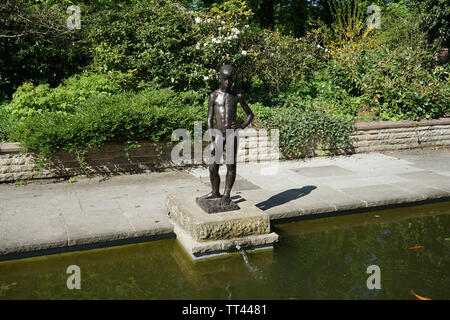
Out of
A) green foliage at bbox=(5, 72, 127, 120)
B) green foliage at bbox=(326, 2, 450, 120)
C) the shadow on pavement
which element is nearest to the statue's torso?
the shadow on pavement

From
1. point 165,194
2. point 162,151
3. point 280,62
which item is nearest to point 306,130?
point 162,151

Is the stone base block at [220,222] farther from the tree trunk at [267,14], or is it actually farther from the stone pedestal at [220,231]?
the tree trunk at [267,14]

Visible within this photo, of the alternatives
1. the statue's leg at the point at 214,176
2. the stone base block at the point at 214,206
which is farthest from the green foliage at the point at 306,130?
the stone base block at the point at 214,206

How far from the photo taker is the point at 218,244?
16.5ft

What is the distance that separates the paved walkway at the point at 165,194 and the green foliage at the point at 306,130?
35 centimetres

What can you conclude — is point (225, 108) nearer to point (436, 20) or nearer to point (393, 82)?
point (393, 82)

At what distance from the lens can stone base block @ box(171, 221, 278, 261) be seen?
497 cm

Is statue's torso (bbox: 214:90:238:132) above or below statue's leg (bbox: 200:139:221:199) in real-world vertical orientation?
above

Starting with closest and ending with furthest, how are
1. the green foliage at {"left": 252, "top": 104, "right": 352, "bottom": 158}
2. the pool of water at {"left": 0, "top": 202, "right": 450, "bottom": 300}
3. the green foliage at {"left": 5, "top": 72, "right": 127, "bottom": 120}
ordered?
the pool of water at {"left": 0, "top": 202, "right": 450, "bottom": 300} → the green foliage at {"left": 5, "top": 72, "right": 127, "bottom": 120} → the green foliage at {"left": 252, "top": 104, "right": 352, "bottom": 158}

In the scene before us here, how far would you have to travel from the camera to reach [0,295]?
13.7 ft

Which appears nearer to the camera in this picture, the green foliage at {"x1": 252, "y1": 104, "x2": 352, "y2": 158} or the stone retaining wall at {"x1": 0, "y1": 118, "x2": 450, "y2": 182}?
the stone retaining wall at {"x1": 0, "y1": 118, "x2": 450, "y2": 182}

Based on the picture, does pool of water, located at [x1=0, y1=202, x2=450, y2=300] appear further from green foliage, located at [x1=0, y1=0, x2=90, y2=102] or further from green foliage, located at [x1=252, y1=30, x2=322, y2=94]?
green foliage, located at [x1=0, y1=0, x2=90, y2=102]

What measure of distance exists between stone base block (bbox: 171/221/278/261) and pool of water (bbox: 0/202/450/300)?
87mm
